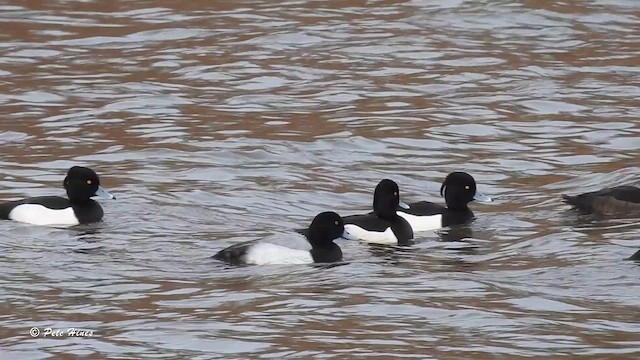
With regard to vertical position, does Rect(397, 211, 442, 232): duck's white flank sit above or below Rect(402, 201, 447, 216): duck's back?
below

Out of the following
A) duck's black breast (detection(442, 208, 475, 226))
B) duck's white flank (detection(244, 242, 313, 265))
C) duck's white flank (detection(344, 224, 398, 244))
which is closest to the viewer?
duck's white flank (detection(244, 242, 313, 265))

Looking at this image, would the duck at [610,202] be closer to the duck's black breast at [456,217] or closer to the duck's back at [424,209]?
the duck's black breast at [456,217]

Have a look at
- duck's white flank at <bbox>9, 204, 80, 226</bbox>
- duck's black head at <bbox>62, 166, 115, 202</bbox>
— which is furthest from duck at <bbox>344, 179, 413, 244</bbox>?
duck's white flank at <bbox>9, 204, 80, 226</bbox>

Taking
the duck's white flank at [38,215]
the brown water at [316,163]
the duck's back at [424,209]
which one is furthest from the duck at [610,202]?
the duck's white flank at [38,215]

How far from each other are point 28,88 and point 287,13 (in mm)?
4684

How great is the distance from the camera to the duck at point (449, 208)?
13.7 m

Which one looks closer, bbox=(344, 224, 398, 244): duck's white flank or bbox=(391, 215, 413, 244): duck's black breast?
bbox=(344, 224, 398, 244): duck's white flank

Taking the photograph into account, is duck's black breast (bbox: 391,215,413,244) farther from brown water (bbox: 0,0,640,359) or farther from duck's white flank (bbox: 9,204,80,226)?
duck's white flank (bbox: 9,204,80,226)

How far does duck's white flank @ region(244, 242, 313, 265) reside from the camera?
38.4 feet

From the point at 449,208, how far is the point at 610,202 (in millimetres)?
1353

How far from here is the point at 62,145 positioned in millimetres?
16219

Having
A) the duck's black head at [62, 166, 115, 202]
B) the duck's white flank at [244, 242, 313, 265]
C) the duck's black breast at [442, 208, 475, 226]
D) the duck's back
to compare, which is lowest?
the duck's black breast at [442, 208, 475, 226]

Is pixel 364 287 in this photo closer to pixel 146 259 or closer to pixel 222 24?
pixel 146 259

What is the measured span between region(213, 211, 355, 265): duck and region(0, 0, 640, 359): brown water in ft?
A: 0.50
